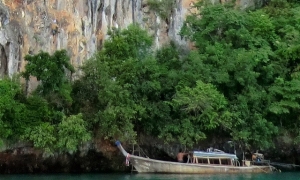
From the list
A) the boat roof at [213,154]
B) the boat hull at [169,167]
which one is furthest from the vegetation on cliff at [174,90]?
the boat hull at [169,167]

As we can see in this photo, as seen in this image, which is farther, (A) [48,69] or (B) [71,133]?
(A) [48,69]

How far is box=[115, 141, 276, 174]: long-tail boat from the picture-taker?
74.4 feet

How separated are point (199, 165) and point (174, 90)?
392cm

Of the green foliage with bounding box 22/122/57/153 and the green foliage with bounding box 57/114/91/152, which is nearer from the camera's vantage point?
the green foliage with bounding box 22/122/57/153

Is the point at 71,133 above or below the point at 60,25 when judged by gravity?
below

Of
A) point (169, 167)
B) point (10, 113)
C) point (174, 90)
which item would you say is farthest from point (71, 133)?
point (174, 90)

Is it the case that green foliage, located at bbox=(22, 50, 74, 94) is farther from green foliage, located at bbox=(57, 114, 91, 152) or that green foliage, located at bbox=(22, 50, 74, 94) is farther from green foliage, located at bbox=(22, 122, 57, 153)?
green foliage, located at bbox=(22, 122, 57, 153)

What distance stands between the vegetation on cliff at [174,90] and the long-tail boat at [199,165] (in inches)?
33.3

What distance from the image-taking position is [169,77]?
24578 mm

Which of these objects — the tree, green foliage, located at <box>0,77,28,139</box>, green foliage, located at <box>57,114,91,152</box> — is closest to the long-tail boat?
the tree

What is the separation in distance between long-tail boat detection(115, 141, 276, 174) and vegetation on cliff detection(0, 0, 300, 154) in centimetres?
85

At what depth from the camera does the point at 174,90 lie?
24672 mm

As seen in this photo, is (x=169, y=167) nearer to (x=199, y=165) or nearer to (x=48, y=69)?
(x=199, y=165)

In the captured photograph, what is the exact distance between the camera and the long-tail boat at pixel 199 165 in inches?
893
